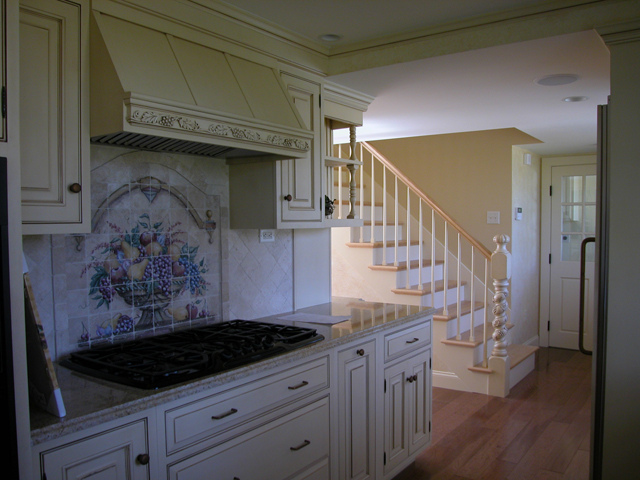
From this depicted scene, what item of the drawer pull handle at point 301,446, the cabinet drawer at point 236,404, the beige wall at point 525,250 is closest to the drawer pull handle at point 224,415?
the cabinet drawer at point 236,404

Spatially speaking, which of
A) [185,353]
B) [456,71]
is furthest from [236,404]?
[456,71]

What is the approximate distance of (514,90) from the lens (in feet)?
10.9

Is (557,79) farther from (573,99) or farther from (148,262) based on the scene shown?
(148,262)

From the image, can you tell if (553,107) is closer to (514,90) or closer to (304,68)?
(514,90)

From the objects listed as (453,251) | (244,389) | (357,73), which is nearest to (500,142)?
(453,251)

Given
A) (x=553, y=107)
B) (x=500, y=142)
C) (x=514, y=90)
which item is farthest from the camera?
(x=500, y=142)

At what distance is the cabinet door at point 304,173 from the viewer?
8.98 feet

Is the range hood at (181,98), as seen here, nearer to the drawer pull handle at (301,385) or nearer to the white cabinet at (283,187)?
the white cabinet at (283,187)

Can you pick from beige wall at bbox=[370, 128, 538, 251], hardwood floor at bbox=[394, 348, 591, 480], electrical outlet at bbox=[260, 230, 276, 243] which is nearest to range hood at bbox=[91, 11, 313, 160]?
electrical outlet at bbox=[260, 230, 276, 243]

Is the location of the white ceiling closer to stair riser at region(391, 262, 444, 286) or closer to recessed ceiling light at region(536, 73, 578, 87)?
recessed ceiling light at region(536, 73, 578, 87)

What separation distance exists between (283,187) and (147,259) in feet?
2.50

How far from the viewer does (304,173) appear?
2.87 m

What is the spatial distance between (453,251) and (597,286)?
11.7 ft

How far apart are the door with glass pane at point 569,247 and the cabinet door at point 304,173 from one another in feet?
13.8
